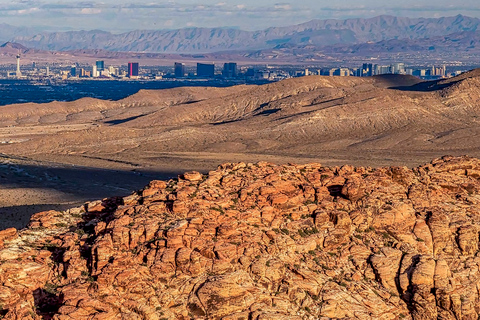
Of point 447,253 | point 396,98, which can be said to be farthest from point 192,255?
point 396,98

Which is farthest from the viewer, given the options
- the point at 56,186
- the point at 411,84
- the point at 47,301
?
the point at 411,84

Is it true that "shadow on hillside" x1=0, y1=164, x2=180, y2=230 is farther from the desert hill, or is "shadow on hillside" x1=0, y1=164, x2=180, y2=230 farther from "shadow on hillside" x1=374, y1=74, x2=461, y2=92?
"shadow on hillside" x1=374, y1=74, x2=461, y2=92

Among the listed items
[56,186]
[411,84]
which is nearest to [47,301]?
[56,186]

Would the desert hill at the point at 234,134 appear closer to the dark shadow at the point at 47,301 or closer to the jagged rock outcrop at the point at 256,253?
the jagged rock outcrop at the point at 256,253

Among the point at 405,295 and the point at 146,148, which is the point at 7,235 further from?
the point at 146,148

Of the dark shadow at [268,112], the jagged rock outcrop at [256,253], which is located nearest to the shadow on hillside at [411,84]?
the dark shadow at [268,112]

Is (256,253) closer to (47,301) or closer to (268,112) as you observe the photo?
(47,301)
